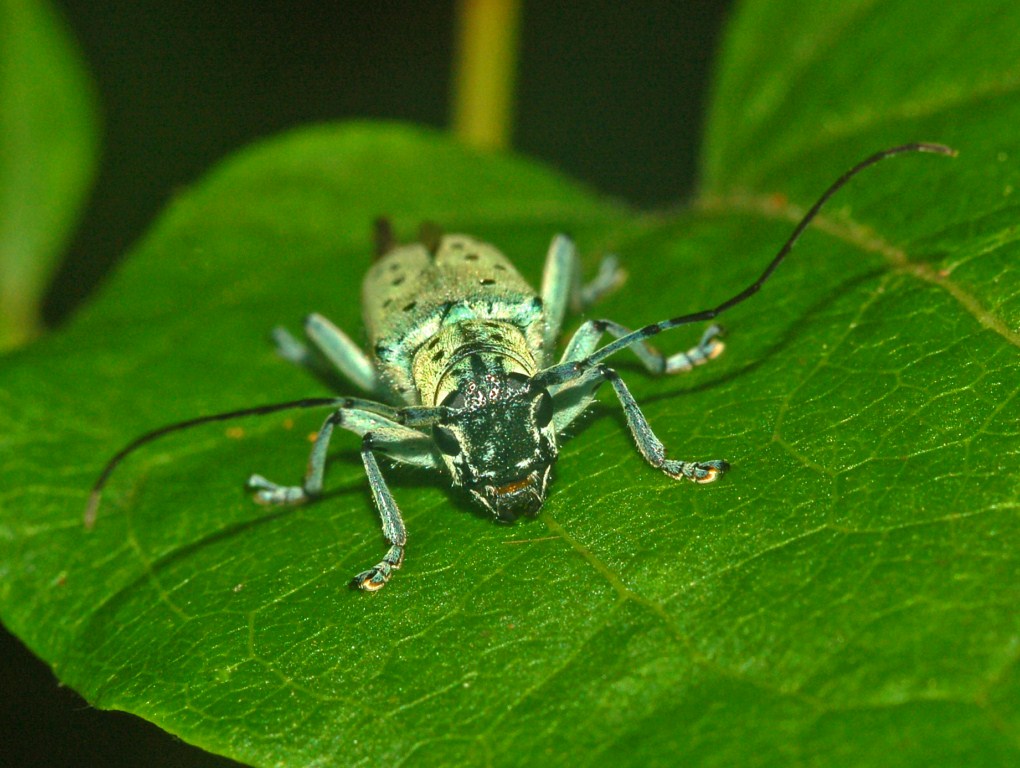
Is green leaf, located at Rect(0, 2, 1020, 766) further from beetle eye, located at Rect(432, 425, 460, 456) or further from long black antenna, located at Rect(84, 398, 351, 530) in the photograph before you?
beetle eye, located at Rect(432, 425, 460, 456)

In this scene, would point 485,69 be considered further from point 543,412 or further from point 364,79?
point 364,79

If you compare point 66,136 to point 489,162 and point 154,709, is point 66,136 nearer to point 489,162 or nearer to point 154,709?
point 489,162

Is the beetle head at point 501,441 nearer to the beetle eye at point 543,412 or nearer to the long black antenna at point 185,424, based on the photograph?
the beetle eye at point 543,412

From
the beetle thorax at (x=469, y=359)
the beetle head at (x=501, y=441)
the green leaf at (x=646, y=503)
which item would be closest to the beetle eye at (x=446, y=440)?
the beetle head at (x=501, y=441)

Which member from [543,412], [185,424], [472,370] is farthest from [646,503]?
[185,424]

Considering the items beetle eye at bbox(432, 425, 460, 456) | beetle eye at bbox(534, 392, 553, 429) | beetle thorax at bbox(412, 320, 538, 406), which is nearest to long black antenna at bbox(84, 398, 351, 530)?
beetle thorax at bbox(412, 320, 538, 406)

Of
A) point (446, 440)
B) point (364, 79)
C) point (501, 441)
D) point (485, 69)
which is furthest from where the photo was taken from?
point (364, 79)

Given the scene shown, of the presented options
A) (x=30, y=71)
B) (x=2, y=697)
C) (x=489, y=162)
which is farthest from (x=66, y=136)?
(x=2, y=697)
